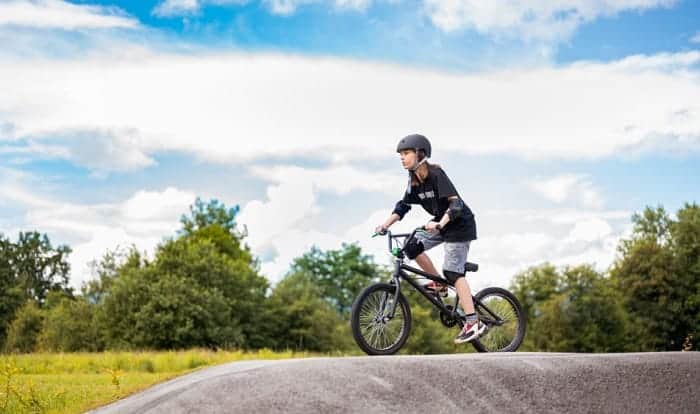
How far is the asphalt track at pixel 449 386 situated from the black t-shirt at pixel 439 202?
1.87 m

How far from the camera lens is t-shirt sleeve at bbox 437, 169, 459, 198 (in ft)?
34.1

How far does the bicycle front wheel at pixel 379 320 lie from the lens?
10134 mm

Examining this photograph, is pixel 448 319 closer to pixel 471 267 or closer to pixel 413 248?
pixel 471 267

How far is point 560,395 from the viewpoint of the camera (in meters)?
8.98

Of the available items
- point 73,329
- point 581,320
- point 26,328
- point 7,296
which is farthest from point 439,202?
point 7,296

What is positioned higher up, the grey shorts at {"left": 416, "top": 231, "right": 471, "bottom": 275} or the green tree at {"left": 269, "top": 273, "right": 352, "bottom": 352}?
the grey shorts at {"left": 416, "top": 231, "right": 471, "bottom": 275}

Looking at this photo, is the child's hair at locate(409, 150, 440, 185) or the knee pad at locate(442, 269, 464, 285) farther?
the knee pad at locate(442, 269, 464, 285)

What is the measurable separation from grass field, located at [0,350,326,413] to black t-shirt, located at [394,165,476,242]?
186 inches

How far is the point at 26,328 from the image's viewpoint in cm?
6178

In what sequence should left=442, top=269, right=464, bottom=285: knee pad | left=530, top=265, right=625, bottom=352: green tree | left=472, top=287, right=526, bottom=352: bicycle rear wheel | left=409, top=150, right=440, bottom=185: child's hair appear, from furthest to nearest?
left=530, top=265, right=625, bottom=352: green tree → left=472, top=287, right=526, bottom=352: bicycle rear wheel → left=442, top=269, right=464, bottom=285: knee pad → left=409, top=150, right=440, bottom=185: child's hair

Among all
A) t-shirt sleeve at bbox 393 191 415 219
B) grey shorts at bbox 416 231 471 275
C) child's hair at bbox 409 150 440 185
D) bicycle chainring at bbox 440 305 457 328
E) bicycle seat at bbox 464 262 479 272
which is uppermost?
child's hair at bbox 409 150 440 185

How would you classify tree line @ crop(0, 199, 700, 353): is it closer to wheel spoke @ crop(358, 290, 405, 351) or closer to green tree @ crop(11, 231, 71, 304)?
green tree @ crop(11, 231, 71, 304)

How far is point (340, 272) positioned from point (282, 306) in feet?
55.0

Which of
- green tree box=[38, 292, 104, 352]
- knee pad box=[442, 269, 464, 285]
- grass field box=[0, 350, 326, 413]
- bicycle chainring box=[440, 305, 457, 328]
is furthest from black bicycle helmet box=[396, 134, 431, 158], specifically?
green tree box=[38, 292, 104, 352]
